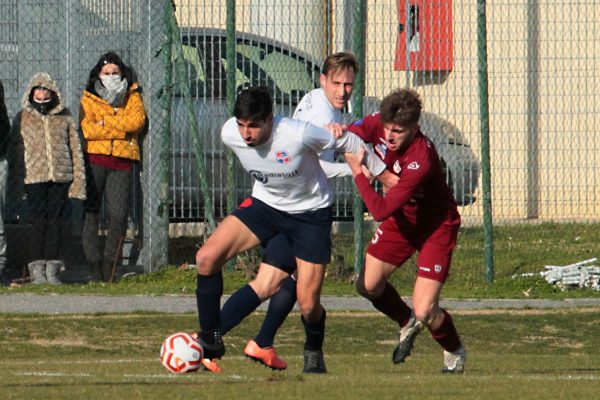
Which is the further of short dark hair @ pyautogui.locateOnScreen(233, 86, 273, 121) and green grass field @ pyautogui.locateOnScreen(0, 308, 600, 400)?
short dark hair @ pyautogui.locateOnScreen(233, 86, 273, 121)

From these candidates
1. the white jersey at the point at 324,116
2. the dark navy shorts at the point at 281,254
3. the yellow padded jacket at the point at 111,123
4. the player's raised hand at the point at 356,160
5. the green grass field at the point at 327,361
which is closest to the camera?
the green grass field at the point at 327,361

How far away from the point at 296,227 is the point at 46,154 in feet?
20.8

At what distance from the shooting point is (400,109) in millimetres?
10336

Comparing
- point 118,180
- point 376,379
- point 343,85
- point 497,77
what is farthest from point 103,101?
point 376,379

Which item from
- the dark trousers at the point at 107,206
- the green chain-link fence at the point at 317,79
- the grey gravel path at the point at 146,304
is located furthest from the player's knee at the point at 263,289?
the green chain-link fence at the point at 317,79

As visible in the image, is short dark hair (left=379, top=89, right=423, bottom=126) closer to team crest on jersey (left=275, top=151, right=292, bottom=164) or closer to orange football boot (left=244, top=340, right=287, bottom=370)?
team crest on jersey (left=275, top=151, right=292, bottom=164)

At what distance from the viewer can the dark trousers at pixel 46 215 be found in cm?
1638

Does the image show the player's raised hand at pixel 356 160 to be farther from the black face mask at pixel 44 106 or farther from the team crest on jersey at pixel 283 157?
the black face mask at pixel 44 106

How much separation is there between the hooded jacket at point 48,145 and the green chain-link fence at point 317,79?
0.90 meters

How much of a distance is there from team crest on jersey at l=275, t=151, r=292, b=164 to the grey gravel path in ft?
15.0

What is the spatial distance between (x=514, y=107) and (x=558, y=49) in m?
0.79

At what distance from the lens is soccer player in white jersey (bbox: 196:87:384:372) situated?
1027cm

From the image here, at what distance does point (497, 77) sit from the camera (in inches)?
689

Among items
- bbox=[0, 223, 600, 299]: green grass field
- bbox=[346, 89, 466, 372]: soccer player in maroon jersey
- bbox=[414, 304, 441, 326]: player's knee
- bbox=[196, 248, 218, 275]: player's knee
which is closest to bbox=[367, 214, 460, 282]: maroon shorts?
bbox=[346, 89, 466, 372]: soccer player in maroon jersey
